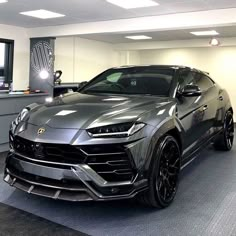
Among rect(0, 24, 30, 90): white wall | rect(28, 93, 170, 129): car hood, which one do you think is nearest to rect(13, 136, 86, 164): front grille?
rect(28, 93, 170, 129): car hood

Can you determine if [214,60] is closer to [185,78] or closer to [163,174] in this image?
[185,78]

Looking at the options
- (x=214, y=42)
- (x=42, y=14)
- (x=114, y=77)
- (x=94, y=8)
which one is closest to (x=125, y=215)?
(x=114, y=77)

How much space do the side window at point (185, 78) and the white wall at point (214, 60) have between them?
6.50 meters

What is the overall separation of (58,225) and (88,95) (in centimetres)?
138

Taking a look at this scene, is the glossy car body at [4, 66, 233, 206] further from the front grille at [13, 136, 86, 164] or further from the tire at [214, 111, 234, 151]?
the tire at [214, 111, 234, 151]

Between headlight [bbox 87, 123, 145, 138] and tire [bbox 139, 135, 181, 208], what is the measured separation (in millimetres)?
330

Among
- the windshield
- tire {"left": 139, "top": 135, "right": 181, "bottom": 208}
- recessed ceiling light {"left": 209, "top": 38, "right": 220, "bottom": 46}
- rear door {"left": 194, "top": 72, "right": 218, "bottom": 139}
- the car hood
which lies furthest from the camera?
recessed ceiling light {"left": 209, "top": 38, "right": 220, "bottom": 46}

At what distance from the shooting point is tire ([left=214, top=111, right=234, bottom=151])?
4.80m

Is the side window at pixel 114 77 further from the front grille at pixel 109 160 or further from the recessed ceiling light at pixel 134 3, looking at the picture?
the recessed ceiling light at pixel 134 3

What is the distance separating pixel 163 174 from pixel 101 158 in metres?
0.69

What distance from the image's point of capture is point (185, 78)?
11.6ft

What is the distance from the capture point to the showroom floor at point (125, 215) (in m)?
2.44

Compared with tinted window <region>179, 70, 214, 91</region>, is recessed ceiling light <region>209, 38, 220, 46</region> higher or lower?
higher

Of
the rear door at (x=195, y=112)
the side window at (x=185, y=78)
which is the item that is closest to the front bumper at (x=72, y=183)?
the rear door at (x=195, y=112)
